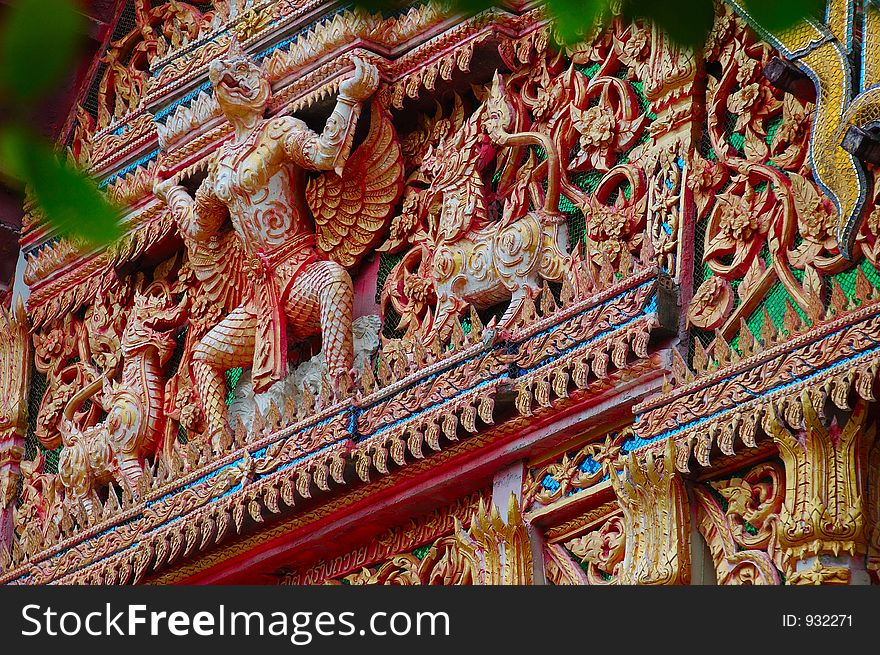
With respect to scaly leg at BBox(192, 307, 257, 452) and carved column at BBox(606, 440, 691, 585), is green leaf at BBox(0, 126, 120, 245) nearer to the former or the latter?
carved column at BBox(606, 440, 691, 585)

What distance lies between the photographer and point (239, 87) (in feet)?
22.7

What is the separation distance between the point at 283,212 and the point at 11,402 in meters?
1.95

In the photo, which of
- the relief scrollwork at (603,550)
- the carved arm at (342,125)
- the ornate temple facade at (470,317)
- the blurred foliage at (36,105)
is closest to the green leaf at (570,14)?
the blurred foliage at (36,105)

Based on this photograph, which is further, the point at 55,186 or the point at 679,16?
the point at 679,16

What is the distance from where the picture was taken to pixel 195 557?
6539 mm

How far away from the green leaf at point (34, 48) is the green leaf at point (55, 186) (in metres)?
0.06

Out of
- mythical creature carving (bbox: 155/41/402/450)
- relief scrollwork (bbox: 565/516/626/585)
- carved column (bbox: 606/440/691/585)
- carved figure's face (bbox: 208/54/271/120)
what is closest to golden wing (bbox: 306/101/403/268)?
mythical creature carving (bbox: 155/41/402/450)

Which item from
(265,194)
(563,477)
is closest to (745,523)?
(563,477)

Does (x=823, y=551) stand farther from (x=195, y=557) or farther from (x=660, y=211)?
(x=195, y=557)

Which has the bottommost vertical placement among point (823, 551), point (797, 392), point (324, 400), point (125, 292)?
point (823, 551)

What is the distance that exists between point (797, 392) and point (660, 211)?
0.99 metres

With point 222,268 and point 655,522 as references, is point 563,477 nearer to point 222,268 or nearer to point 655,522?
point 655,522

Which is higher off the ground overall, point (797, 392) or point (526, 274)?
point (526, 274)

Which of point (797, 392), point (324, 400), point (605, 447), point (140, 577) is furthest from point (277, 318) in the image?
point (797, 392)
